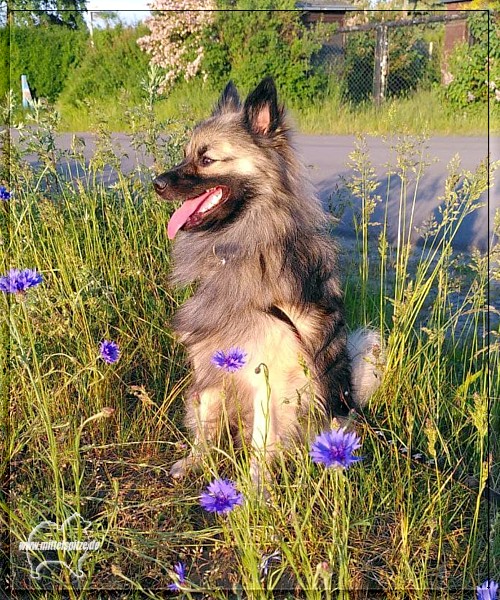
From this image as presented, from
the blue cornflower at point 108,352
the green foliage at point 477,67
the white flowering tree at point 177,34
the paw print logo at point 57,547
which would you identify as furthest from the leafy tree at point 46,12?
the paw print logo at point 57,547

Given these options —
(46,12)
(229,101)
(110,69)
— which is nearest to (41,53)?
(46,12)

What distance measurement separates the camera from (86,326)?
2.67m

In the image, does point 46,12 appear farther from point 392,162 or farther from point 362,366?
point 362,366

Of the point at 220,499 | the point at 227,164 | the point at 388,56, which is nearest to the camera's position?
the point at 220,499

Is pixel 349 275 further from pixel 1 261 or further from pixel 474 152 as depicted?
pixel 1 261

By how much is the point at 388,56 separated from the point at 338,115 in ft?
1.43

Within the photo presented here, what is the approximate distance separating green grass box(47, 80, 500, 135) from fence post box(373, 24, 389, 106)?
5 centimetres

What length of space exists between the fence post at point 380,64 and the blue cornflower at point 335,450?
1.48 metres

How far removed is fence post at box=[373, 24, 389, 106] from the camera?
7.21 feet

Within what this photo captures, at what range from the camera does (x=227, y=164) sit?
8.87 feet

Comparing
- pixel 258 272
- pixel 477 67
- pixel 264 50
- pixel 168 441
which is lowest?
pixel 168 441

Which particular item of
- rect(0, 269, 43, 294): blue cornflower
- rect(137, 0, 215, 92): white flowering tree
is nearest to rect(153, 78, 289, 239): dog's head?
rect(137, 0, 215, 92): white flowering tree

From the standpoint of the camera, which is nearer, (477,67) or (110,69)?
(477,67)

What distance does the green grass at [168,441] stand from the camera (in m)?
1.77
